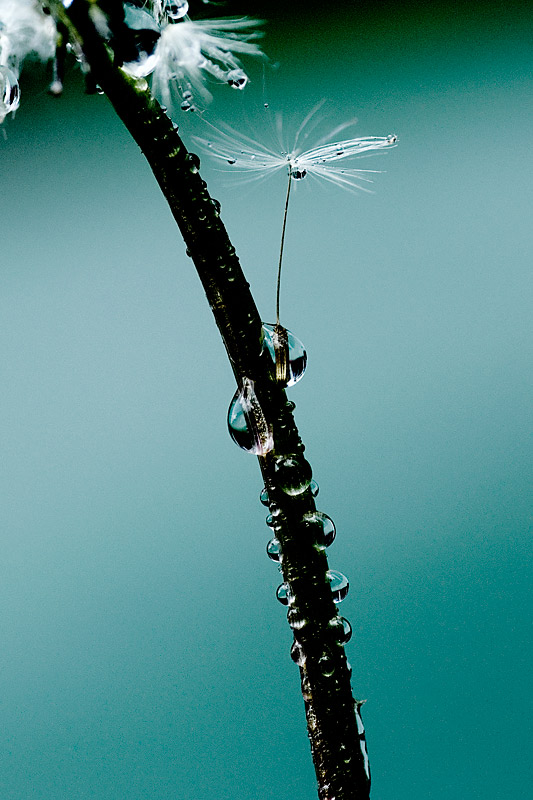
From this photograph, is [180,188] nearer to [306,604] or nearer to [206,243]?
[206,243]

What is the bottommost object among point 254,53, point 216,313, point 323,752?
point 323,752

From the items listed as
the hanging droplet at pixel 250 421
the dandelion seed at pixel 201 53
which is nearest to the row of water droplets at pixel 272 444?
the hanging droplet at pixel 250 421

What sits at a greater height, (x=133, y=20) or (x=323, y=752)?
(x=133, y=20)

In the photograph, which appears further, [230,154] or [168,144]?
[230,154]

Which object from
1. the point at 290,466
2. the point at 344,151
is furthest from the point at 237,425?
the point at 344,151

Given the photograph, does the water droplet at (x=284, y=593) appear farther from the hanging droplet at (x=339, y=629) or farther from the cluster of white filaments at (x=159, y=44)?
the cluster of white filaments at (x=159, y=44)

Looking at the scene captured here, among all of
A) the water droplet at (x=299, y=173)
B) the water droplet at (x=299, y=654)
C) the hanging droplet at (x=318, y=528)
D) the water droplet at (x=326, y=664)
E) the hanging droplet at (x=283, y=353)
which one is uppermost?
the water droplet at (x=299, y=173)

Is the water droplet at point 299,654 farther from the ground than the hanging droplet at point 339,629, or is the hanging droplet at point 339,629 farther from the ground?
the hanging droplet at point 339,629
